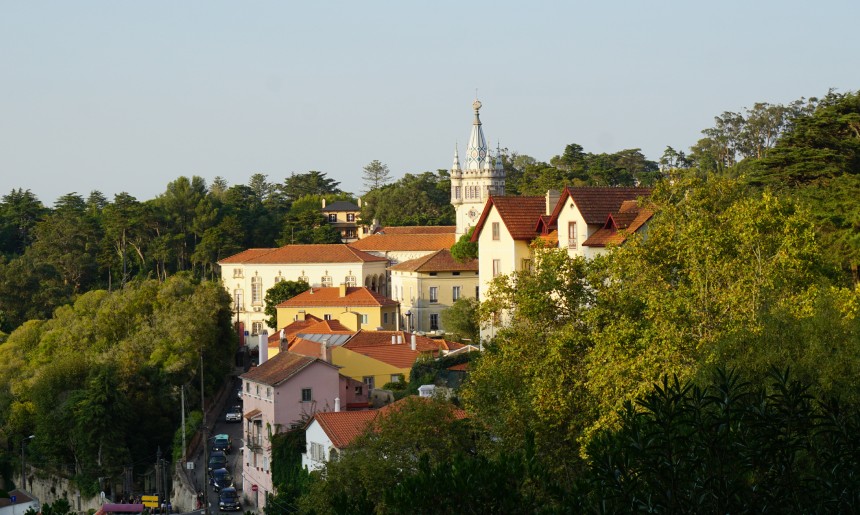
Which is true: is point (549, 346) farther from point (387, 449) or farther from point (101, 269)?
point (101, 269)

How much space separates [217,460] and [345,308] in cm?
2971

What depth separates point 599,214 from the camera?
143 ft

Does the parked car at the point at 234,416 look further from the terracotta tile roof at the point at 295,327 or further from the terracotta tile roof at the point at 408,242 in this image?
the terracotta tile roof at the point at 408,242

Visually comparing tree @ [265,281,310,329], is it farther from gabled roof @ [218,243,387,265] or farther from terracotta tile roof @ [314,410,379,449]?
terracotta tile roof @ [314,410,379,449]

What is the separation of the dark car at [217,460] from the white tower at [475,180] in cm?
4422

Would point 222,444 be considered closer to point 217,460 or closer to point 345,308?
point 217,460

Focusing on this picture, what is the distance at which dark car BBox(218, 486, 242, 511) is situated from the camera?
4359 cm

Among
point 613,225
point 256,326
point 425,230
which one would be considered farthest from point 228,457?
point 425,230

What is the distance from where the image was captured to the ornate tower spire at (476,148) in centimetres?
9675

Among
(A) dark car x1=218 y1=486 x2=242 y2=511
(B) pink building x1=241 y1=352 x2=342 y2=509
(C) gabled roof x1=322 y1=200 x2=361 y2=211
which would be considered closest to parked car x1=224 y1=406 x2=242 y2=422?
(B) pink building x1=241 y1=352 x2=342 y2=509

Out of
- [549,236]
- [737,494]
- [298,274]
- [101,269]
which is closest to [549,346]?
[737,494]

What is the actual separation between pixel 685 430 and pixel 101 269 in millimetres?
91906

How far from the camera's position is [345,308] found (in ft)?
262

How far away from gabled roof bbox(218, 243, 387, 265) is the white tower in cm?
724
